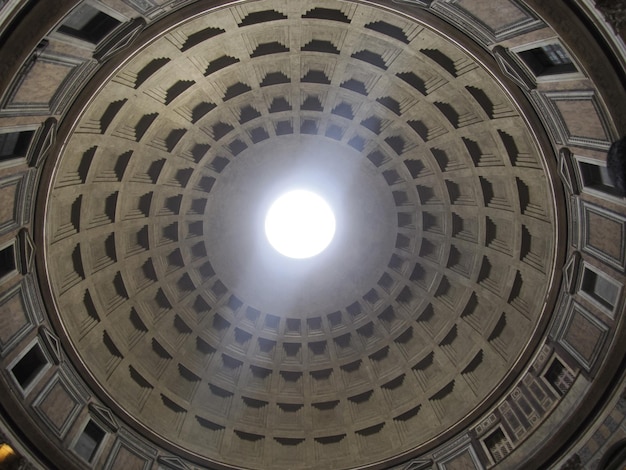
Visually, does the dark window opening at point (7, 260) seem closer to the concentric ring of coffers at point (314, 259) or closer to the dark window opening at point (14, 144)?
the concentric ring of coffers at point (314, 259)

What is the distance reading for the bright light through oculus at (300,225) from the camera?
126 feet

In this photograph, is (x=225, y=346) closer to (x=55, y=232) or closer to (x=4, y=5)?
(x=55, y=232)

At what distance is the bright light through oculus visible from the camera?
3850cm

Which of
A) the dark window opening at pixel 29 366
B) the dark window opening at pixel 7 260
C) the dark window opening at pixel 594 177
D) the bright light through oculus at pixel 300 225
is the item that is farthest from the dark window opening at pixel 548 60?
the dark window opening at pixel 29 366

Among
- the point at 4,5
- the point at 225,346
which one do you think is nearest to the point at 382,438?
the point at 225,346

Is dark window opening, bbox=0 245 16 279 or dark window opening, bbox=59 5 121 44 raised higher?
dark window opening, bbox=59 5 121 44

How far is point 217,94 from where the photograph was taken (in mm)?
29953

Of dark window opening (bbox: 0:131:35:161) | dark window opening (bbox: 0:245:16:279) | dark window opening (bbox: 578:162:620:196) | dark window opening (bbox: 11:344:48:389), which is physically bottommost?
dark window opening (bbox: 11:344:48:389)

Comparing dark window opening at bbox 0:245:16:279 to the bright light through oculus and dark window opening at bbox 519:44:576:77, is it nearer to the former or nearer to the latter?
the bright light through oculus

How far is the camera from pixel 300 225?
133ft

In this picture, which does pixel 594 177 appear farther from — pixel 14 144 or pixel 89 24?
pixel 14 144

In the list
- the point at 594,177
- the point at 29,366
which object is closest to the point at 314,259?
the point at 29,366

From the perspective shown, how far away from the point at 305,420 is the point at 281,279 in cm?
925

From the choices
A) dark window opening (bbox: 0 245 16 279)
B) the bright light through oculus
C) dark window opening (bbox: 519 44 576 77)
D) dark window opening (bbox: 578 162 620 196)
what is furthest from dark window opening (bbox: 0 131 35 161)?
dark window opening (bbox: 578 162 620 196)
